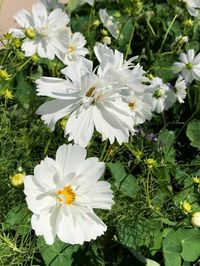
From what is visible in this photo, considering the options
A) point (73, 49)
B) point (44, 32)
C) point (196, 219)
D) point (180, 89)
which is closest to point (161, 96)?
point (180, 89)

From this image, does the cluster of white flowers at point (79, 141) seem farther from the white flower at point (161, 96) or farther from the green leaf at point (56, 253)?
the white flower at point (161, 96)

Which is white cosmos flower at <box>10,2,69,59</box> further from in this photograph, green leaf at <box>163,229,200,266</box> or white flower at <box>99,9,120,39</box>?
green leaf at <box>163,229,200,266</box>

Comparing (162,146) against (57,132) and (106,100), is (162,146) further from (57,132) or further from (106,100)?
(106,100)

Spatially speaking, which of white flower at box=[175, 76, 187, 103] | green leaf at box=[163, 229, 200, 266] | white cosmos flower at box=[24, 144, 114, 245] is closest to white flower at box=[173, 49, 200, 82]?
white flower at box=[175, 76, 187, 103]

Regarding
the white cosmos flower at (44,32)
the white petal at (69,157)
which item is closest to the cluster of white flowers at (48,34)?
the white cosmos flower at (44,32)

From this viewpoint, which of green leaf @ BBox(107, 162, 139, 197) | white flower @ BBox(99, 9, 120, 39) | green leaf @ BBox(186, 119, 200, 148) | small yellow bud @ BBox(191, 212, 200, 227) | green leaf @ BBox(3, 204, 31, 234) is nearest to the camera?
small yellow bud @ BBox(191, 212, 200, 227)
